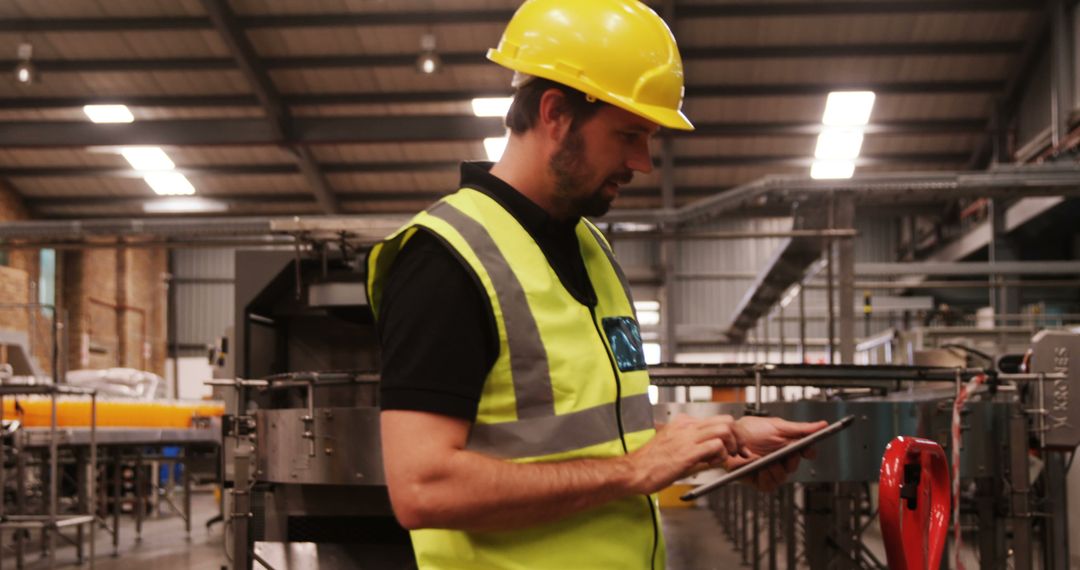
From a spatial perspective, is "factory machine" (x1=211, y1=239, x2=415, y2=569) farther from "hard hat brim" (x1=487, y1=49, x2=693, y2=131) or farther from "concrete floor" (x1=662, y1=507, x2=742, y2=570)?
"concrete floor" (x1=662, y1=507, x2=742, y2=570)

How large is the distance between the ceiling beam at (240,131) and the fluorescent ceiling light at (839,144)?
497cm

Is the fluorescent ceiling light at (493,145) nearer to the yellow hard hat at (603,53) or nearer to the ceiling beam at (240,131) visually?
the ceiling beam at (240,131)

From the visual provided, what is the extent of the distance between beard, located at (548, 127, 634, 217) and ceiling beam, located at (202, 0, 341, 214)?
12.3 m

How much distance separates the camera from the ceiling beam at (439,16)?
1318 cm

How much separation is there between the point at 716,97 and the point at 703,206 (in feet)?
20.6

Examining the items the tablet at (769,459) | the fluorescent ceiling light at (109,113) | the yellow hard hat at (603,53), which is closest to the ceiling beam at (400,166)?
A: the fluorescent ceiling light at (109,113)

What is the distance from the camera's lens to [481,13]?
13289 millimetres

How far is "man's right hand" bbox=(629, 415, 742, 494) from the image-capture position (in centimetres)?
138

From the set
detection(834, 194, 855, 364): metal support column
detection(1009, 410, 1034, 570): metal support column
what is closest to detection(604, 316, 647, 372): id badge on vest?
detection(1009, 410, 1034, 570): metal support column

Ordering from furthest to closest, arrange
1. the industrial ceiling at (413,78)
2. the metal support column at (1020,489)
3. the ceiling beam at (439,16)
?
the industrial ceiling at (413,78) → the ceiling beam at (439,16) → the metal support column at (1020,489)

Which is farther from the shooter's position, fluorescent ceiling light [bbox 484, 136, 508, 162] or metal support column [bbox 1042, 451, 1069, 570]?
fluorescent ceiling light [bbox 484, 136, 508, 162]

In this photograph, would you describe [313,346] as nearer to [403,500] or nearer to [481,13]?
[403,500]

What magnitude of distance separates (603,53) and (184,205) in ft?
57.0

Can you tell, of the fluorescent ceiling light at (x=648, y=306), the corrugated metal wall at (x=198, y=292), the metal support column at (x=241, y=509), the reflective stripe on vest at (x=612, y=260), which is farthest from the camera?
the corrugated metal wall at (x=198, y=292)
